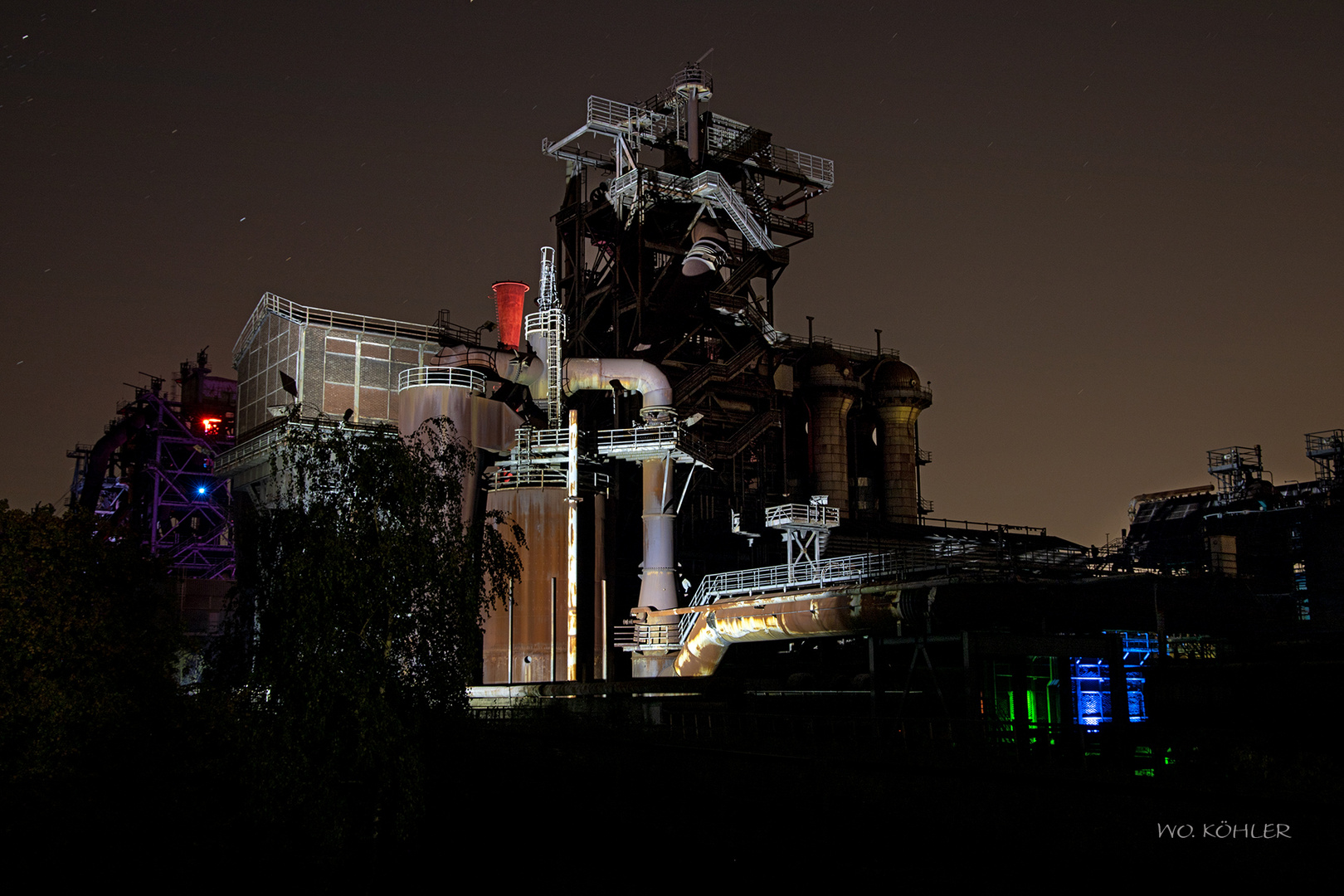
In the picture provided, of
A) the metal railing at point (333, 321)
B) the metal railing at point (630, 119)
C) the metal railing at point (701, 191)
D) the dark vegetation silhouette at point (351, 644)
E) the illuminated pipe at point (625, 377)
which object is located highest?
the metal railing at point (630, 119)

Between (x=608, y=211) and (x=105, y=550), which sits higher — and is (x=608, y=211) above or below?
above

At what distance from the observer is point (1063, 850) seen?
16.4m

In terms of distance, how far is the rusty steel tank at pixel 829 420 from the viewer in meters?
68.6

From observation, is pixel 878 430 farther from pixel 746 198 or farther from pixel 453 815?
pixel 453 815

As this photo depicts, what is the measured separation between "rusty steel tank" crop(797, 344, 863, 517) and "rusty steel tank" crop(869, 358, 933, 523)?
12.6 feet

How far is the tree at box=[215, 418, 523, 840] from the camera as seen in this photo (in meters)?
16.9

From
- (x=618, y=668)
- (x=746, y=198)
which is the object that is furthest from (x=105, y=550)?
(x=746, y=198)

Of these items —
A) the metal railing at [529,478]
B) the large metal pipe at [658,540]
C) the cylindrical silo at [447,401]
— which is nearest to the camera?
the cylindrical silo at [447,401]

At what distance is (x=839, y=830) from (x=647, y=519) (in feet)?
99.6

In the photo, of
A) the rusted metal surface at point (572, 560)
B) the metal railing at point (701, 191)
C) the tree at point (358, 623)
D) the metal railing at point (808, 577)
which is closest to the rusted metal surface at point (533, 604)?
the rusted metal surface at point (572, 560)

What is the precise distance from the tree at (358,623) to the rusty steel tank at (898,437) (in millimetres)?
55857

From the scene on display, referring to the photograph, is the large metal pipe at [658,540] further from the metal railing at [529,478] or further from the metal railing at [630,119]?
the metal railing at [630,119]

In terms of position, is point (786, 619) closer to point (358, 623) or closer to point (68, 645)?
point (68, 645)

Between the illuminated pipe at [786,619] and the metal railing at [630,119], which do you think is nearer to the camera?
the illuminated pipe at [786,619]
